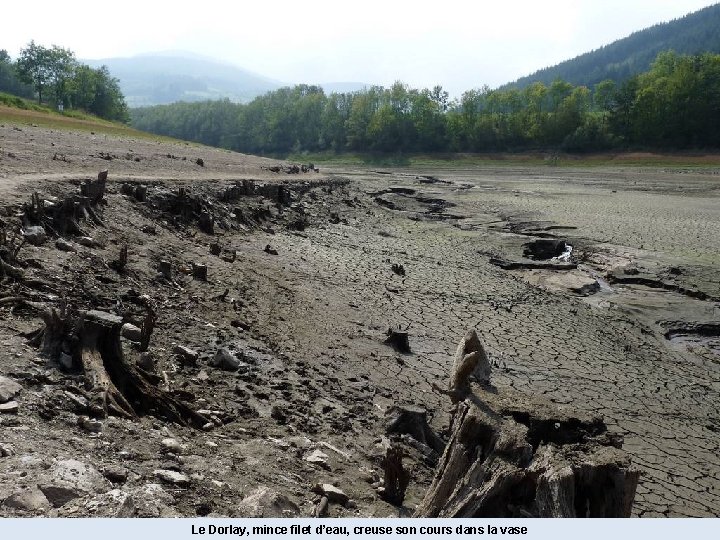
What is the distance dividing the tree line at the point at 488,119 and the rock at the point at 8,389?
72.3 metres

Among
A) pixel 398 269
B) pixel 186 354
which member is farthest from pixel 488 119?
pixel 186 354

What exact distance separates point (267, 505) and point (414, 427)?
2.83m

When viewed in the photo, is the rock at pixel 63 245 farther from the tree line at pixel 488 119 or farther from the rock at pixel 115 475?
the tree line at pixel 488 119

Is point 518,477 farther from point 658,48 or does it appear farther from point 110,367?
point 658,48

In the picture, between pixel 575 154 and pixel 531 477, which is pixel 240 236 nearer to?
pixel 531 477

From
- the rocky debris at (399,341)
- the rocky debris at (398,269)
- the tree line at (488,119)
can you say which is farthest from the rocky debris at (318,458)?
the tree line at (488,119)

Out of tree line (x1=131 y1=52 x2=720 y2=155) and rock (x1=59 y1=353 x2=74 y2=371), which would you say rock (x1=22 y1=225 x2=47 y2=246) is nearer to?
rock (x1=59 y1=353 x2=74 y2=371)

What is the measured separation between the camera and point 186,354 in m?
6.87

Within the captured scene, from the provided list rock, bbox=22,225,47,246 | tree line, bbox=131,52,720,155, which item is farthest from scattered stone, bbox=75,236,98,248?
tree line, bbox=131,52,720,155

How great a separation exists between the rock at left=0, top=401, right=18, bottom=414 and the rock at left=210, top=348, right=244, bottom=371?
2760 millimetres

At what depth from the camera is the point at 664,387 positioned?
9.52 meters

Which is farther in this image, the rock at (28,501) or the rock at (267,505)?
the rock at (267,505)

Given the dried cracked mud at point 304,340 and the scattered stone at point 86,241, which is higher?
the scattered stone at point 86,241

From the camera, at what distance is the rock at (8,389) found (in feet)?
14.6
